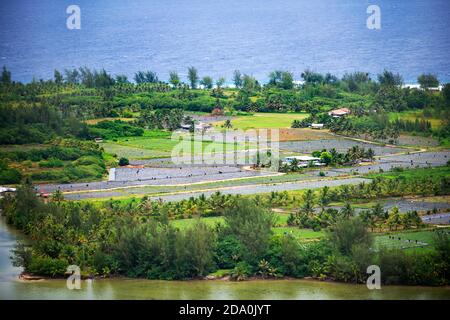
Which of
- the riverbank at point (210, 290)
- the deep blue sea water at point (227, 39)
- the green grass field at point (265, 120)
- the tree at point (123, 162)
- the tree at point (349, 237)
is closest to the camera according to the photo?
the riverbank at point (210, 290)

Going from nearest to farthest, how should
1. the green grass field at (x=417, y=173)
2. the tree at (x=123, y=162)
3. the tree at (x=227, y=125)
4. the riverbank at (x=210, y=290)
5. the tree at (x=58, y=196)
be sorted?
the riverbank at (x=210, y=290), the tree at (x=58, y=196), the green grass field at (x=417, y=173), the tree at (x=123, y=162), the tree at (x=227, y=125)

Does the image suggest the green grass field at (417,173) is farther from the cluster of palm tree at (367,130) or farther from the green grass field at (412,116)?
the green grass field at (412,116)

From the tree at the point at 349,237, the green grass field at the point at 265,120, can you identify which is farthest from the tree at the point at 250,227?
the green grass field at the point at 265,120

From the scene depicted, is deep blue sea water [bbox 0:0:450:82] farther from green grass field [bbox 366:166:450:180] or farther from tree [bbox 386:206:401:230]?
tree [bbox 386:206:401:230]

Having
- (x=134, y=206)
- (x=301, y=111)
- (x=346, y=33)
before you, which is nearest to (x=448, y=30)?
(x=346, y=33)

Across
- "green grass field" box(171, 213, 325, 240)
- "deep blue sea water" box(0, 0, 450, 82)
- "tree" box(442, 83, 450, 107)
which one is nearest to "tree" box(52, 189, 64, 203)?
"green grass field" box(171, 213, 325, 240)

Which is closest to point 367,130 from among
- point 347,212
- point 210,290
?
point 347,212

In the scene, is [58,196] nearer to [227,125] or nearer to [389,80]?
[227,125]
